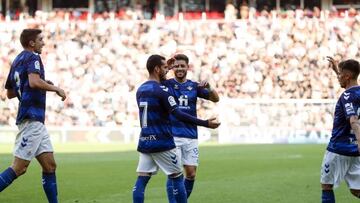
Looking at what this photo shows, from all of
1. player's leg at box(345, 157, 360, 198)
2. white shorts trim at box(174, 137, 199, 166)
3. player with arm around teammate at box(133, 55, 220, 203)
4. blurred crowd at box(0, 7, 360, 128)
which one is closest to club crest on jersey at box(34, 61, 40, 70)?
player with arm around teammate at box(133, 55, 220, 203)

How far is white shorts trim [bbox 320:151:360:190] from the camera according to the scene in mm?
9703

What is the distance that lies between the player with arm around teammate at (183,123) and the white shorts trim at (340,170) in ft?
7.19

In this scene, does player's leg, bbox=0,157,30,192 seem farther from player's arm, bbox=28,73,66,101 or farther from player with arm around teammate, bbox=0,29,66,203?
player's arm, bbox=28,73,66,101

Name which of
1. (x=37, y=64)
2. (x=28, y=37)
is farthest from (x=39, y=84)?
(x=28, y=37)

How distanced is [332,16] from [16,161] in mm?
28243

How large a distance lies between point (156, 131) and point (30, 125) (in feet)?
5.43

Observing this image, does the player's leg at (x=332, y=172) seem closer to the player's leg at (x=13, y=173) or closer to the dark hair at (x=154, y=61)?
the dark hair at (x=154, y=61)

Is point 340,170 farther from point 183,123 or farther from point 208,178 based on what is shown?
point 208,178

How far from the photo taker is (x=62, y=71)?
34.0 m

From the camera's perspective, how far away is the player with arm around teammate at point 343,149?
31.7ft

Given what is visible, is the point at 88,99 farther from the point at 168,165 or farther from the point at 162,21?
the point at 168,165

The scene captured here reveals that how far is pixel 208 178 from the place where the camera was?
15.5m

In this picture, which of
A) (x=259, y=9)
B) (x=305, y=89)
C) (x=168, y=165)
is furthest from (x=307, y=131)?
(x=168, y=165)

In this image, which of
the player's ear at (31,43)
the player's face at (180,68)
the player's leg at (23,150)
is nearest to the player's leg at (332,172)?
the player's face at (180,68)
